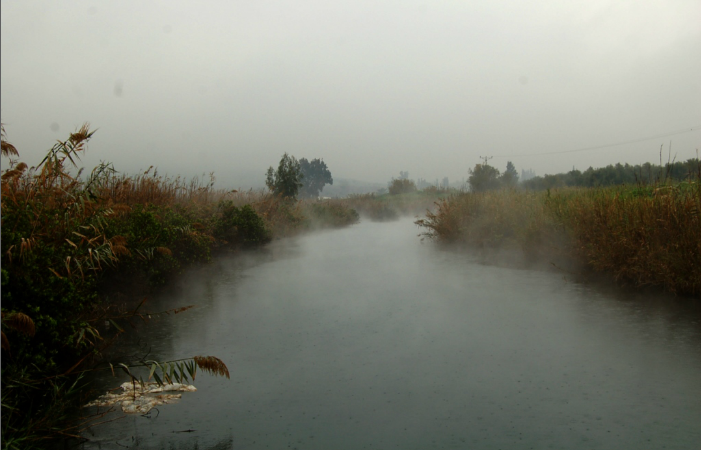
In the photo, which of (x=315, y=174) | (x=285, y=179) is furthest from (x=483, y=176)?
(x=315, y=174)

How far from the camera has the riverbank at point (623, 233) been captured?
8.21 metres

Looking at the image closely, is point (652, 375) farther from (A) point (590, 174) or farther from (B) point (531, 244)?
(A) point (590, 174)

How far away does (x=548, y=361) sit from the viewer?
18.0ft

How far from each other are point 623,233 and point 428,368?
5.67 metres

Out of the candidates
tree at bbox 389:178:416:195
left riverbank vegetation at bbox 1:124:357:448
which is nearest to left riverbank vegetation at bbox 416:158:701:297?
left riverbank vegetation at bbox 1:124:357:448

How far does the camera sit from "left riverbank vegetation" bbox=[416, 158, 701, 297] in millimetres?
8273

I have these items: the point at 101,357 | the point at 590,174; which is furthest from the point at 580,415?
the point at 590,174

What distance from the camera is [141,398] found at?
4637mm

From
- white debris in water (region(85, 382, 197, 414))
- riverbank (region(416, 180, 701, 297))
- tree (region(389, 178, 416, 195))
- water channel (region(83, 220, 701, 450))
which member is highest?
tree (region(389, 178, 416, 195))

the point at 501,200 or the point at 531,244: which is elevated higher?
the point at 501,200

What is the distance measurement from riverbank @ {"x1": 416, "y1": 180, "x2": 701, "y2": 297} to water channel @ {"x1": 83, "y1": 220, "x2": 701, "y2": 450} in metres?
0.51

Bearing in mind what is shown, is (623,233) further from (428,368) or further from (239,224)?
(239,224)

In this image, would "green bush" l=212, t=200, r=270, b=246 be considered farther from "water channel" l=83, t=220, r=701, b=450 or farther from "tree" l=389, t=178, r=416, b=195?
"tree" l=389, t=178, r=416, b=195

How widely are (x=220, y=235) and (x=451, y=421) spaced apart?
12338 mm
